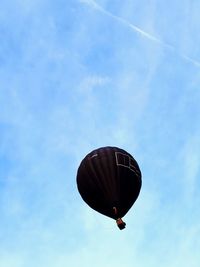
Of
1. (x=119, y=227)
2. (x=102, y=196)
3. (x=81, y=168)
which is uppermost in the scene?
(x=81, y=168)

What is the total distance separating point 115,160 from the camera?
28.8 meters

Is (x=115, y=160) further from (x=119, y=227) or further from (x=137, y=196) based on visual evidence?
(x=119, y=227)

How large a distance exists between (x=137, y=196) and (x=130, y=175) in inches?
59.3

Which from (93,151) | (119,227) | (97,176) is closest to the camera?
(119,227)

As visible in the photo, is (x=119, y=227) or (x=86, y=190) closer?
(x=119, y=227)

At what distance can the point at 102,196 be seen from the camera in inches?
1075

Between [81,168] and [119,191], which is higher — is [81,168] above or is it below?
above

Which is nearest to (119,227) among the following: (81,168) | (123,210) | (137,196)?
(123,210)

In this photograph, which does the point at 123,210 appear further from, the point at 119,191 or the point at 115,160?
the point at 115,160

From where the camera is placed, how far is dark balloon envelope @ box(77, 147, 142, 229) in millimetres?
26984

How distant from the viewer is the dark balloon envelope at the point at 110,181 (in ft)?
88.5

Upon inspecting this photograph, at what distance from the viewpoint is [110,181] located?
90.0ft

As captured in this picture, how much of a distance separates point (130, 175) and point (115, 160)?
1382mm

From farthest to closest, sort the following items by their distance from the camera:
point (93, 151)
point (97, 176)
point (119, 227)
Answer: point (93, 151), point (97, 176), point (119, 227)
